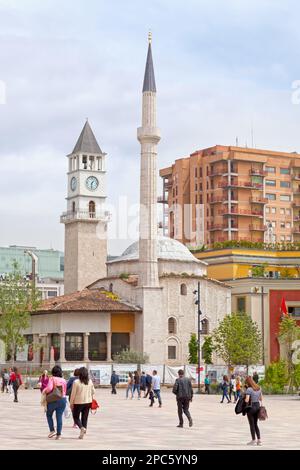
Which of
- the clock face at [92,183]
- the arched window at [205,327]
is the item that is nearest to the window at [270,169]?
the clock face at [92,183]

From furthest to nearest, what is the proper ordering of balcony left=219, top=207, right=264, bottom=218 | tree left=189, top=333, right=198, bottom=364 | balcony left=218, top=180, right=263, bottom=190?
1. balcony left=219, top=207, right=264, bottom=218
2. balcony left=218, top=180, right=263, bottom=190
3. tree left=189, top=333, right=198, bottom=364

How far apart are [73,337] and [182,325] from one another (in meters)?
7.94

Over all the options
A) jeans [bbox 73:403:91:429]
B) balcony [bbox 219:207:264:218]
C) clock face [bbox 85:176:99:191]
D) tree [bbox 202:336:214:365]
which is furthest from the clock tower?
jeans [bbox 73:403:91:429]

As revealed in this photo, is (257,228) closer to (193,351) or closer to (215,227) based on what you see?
(215,227)

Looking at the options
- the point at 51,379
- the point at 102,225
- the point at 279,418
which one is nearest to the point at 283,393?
the point at 279,418

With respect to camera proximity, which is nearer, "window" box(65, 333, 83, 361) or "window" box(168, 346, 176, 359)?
"window" box(65, 333, 83, 361)

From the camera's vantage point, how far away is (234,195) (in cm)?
10069

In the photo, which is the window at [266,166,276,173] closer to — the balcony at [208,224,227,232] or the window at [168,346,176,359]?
the balcony at [208,224,227,232]

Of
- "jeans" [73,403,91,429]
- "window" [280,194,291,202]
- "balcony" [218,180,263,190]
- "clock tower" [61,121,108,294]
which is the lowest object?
"jeans" [73,403,91,429]

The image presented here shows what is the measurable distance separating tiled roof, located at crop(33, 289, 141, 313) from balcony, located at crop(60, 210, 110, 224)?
14.2 metres

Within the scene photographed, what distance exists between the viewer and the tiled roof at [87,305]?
211 ft

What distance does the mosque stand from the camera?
210ft

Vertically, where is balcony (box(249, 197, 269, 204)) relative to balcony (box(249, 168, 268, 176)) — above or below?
below
